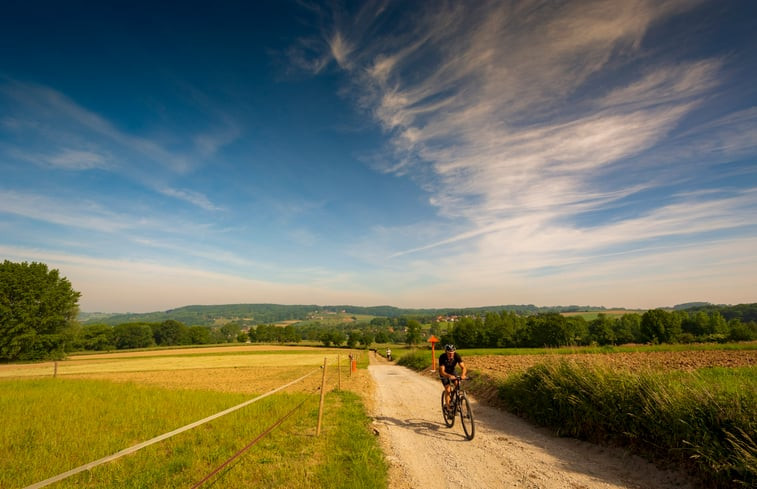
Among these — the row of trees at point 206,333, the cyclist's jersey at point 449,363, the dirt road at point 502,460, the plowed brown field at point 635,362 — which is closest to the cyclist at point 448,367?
the cyclist's jersey at point 449,363

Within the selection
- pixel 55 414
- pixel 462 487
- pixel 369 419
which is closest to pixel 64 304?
pixel 55 414

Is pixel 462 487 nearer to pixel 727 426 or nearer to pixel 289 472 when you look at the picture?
pixel 289 472

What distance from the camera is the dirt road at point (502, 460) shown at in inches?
248

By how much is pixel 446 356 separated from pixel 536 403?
11.5ft

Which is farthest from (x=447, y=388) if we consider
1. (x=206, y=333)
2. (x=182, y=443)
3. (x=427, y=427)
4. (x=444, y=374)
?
(x=206, y=333)

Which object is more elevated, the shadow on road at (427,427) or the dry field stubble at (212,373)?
the shadow on road at (427,427)

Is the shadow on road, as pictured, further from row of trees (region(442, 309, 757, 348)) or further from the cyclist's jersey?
row of trees (region(442, 309, 757, 348))

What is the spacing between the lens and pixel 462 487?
611 cm

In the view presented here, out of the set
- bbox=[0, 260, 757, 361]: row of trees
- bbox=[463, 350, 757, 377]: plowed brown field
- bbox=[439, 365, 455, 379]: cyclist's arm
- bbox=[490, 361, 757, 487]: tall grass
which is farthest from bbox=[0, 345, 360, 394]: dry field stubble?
bbox=[463, 350, 757, 377]: plowed brown field

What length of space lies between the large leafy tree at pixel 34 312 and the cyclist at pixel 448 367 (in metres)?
68.3

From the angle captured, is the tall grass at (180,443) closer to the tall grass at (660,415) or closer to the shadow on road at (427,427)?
the shadow on road at (427,427)

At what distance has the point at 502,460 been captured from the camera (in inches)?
293

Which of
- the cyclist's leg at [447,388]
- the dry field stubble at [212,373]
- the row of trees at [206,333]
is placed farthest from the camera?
the row of trees at [206,333]

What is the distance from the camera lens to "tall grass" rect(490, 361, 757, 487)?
5.71 meters
